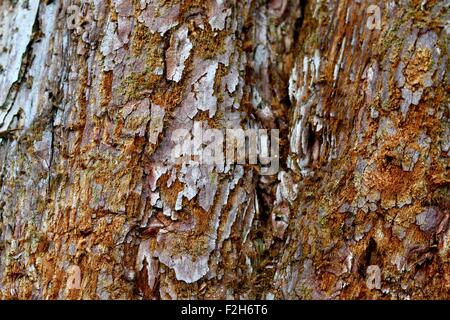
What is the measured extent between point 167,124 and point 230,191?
1.03 feet

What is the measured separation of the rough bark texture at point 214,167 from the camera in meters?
1.90

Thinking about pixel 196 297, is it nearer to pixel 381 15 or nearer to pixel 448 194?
pixel 448 194

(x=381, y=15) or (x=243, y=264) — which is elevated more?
(x=381, y=15)

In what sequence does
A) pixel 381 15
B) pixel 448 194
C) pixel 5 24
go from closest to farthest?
1. pixel 448 194
2. pixel 381 15
3. pixel 5 24

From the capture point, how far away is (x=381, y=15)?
2.03 metres

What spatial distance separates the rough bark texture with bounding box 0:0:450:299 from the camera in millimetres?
1901

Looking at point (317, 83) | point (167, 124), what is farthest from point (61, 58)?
point (317, 83)

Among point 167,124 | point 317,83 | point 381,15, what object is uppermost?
point 381,15

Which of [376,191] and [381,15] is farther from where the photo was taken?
[381,15]

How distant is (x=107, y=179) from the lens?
1960 mm

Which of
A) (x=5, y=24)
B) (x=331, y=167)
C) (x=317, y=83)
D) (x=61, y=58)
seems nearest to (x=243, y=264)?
(x=331, y=167)

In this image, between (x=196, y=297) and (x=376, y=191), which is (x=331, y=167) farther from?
(x=196, y=297)

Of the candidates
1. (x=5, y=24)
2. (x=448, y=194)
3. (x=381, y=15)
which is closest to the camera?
(x=448, y=194)

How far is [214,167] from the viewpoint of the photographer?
1.98m
